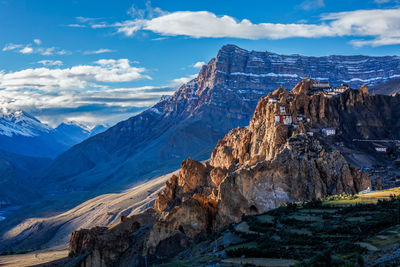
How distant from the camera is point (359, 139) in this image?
126812mm

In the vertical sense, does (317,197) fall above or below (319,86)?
below

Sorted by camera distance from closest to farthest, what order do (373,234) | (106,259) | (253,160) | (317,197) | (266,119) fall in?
1. (373,234)
2. (317,197)
3. (106,259)
4. (253,160)
5. (266,119)

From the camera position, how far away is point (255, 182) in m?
86.6

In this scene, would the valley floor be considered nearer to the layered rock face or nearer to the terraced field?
the layered rock face

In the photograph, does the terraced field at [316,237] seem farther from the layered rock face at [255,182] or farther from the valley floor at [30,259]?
the valley floor at [30,259]

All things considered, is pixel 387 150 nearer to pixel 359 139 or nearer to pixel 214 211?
pixel 359 139

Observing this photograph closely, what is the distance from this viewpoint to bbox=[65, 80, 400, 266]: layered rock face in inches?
3359

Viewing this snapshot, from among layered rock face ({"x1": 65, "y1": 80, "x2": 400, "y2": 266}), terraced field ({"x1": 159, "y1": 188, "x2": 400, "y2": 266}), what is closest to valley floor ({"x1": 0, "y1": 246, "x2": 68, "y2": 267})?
layered rock face ({"x1": 65, "y1": 80, "x2": 400, "y2": 266})

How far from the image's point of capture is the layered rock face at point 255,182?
3359 inches

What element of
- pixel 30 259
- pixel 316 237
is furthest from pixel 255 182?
pixel 30 259

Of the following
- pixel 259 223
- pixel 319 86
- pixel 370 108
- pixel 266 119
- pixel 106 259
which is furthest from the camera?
→ pixel 319 86

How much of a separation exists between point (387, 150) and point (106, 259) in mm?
72435

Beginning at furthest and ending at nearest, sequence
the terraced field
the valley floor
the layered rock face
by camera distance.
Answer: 1. the valley floor
2. the layered rock face
3. the terraced field

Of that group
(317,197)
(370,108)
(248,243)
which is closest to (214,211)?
(317,197)
